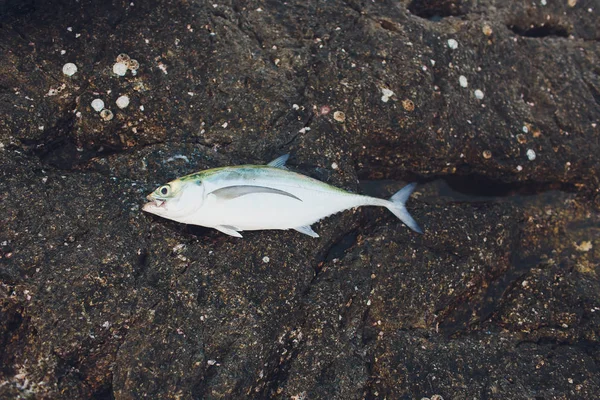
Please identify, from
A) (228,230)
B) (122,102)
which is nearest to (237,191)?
(228,230)

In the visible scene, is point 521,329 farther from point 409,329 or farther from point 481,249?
point 409,329

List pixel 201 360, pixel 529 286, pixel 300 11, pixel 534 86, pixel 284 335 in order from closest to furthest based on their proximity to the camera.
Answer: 1. pixel 201 360
2. pixel 284 335
3. pixel 529 286
4. pixel 300 11
5. pixel 534 86

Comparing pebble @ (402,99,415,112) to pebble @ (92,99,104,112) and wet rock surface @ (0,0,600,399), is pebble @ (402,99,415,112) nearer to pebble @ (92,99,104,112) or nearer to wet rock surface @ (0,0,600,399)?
wet rock surface @ (0,0,600,399)

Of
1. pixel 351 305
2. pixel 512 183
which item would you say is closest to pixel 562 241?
pixel 512 183

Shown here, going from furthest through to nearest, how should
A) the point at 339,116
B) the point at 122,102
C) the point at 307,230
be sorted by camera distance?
the point at 339,116 → the point at 122,102 → the point at 307,230

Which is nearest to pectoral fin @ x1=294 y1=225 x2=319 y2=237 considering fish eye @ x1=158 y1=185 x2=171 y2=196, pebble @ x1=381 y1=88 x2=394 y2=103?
fish eye @ x1=158 y1=185 x2=171 y2=196

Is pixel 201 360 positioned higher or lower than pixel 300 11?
lower

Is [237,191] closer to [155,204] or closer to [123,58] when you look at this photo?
[155,204]
